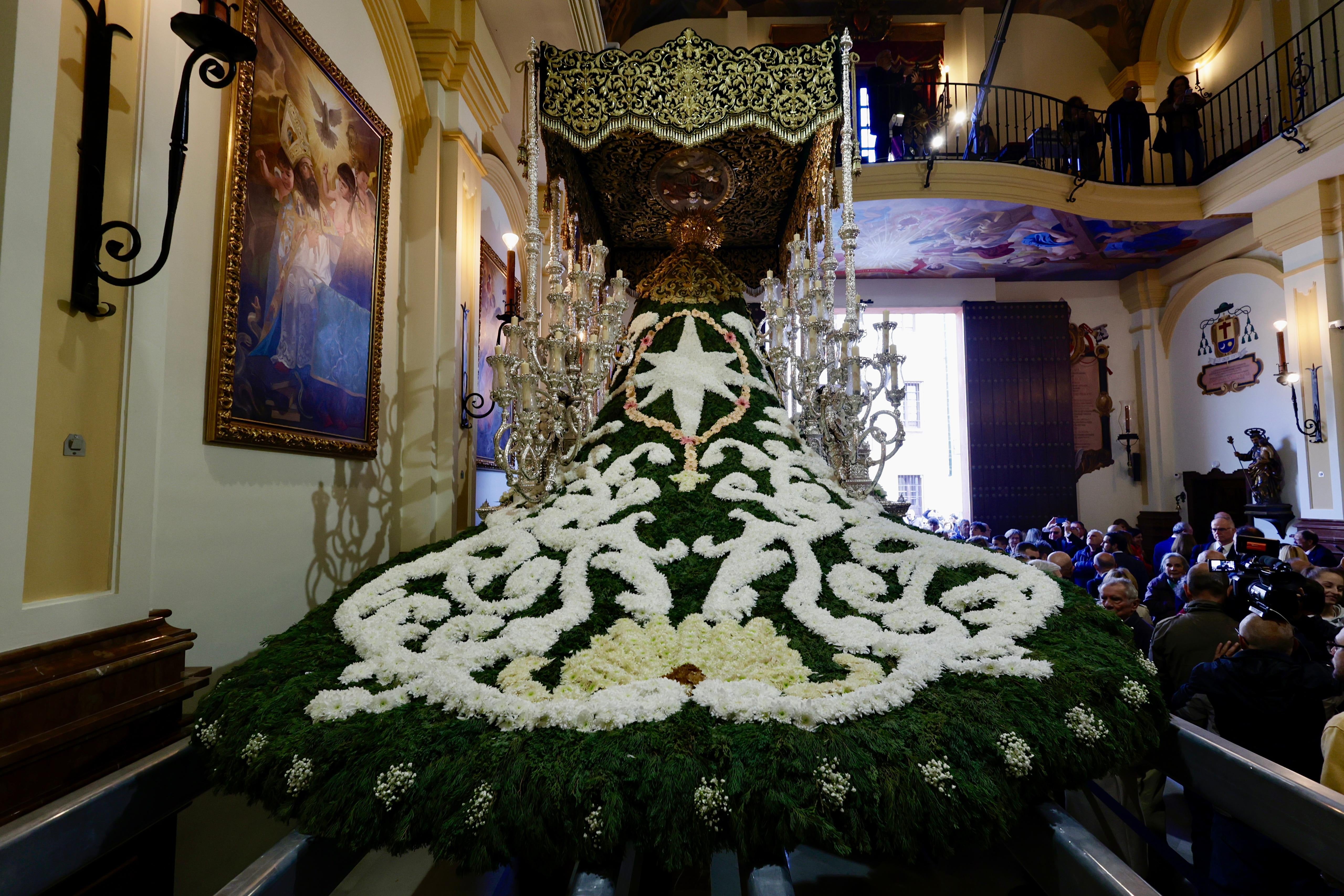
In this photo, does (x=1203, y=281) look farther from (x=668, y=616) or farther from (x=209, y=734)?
(x=209, y=734)

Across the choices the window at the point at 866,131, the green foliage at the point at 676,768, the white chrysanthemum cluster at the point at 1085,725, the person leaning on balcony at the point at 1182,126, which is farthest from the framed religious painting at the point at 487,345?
the person leaning on balcony at the point at 1182,126

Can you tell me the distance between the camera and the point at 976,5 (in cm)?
1073

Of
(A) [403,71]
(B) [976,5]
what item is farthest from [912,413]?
(A) [403,71]

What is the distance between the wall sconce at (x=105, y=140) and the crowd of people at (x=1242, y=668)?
271cm

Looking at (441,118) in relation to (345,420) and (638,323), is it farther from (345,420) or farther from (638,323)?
(345,420)

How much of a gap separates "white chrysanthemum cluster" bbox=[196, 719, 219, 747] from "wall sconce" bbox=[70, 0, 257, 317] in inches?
39.2

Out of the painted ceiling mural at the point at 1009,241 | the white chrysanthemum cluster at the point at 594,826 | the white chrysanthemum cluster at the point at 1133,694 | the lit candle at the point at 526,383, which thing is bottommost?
the white chrysanthemum cluster at the point at 594,826

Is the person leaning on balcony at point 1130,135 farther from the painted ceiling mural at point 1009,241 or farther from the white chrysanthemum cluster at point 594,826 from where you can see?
the white chrysanthemum cluster at point 594,826

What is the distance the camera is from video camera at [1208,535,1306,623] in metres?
2.89

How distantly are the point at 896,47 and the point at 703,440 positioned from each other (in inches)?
434

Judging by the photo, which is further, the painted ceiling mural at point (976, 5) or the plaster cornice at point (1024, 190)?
the painted ceiling mural at point (976, 5)

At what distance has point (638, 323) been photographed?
3.59m

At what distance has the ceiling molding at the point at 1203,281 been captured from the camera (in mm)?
8594

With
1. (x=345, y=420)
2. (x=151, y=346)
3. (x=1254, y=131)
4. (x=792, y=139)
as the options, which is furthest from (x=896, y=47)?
(x=151, y=346)
